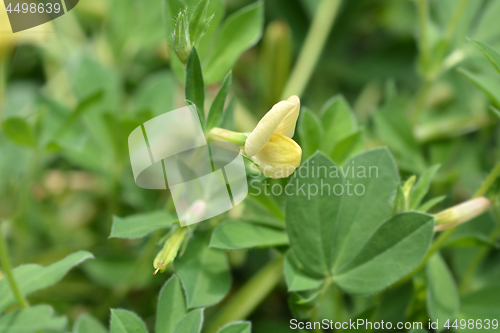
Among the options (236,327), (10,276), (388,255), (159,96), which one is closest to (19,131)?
(159,96)

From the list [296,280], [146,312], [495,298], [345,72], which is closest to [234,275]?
[146,312]

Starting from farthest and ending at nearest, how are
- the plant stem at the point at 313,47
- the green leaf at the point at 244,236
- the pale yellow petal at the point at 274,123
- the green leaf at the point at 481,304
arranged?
the plant stem at the point at 313,47, the green leaf at the point at 481,304, the green leaf at the point at 244,236, the pale yellow petal at the point at 274,123

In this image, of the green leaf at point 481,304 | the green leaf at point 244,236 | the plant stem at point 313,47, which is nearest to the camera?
the green leaf at point 244,236

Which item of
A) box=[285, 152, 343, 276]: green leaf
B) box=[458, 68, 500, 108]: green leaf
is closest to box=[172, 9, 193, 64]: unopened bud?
A: box=[285, 152, 343, 276]: green leaf

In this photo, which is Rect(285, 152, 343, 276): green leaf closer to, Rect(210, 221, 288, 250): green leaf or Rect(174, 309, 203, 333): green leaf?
Rect(210, 221, 288, 250): green leaf

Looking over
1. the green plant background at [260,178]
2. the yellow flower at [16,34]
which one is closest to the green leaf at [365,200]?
the green plant background at [260,178]

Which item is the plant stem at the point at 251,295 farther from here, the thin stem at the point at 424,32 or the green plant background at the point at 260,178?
the thin stem at the point at 424,32
